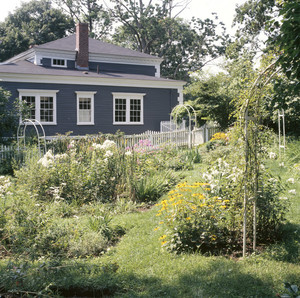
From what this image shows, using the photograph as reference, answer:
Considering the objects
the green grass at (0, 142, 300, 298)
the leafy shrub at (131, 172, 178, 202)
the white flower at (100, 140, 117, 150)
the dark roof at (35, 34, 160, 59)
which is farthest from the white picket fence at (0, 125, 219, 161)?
the dark roof at (35, 34, 160, 59)

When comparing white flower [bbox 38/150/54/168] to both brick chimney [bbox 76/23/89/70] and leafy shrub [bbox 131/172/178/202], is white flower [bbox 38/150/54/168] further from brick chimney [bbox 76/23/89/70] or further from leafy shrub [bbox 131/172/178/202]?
brick chimney [bbox 76/23/89/70]

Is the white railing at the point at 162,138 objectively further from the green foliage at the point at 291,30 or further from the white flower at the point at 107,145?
the green foliage at the point at 291,30

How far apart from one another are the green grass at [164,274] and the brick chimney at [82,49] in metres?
20.8

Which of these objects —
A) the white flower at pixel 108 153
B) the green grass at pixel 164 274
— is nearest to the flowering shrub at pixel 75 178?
the white flower at pixel 108 153

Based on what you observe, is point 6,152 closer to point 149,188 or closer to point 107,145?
point 107,145

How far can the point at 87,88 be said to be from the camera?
22.2 metres

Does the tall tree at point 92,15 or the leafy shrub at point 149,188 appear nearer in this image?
the leafy shrub at point 149,188

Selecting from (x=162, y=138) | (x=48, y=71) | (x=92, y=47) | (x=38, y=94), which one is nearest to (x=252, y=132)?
(x=162, y=138)

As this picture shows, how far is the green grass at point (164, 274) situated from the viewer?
13.2 ft

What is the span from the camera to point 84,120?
2214cm

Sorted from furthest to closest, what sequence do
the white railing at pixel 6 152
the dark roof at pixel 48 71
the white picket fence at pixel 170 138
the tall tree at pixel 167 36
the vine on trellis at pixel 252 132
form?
the tall tree at pixel 167 36 < the dark roof at pixel 48 71 < the white picket fence at pixel 170 138 < the white railing at pixel 6 152 < the vine on trellis at pixel 252 132

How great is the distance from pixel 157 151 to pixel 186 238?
6792 millimetres

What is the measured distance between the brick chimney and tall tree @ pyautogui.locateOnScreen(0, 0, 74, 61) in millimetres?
14606

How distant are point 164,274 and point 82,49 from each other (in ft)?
73.0
